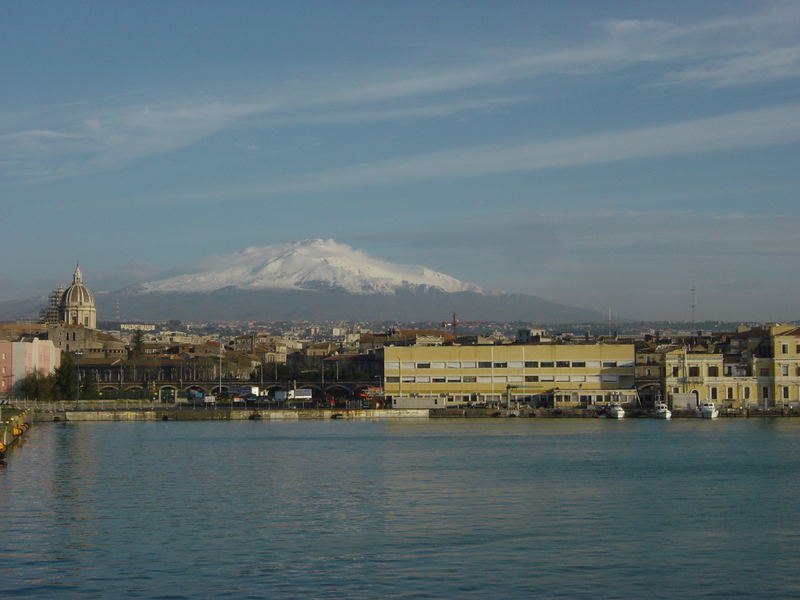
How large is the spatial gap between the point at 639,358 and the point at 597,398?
5.11 m

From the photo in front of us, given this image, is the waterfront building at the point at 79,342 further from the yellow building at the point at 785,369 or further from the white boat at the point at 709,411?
the yellow building at the point at 785,369

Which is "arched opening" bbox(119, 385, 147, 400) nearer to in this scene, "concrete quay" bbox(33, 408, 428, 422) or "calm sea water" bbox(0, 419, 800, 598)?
"concrete quay" bbox(33, 408, 428, 422)

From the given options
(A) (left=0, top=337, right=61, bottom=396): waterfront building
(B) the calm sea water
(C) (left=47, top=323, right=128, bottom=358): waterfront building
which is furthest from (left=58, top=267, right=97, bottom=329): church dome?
(B) the calm sea water

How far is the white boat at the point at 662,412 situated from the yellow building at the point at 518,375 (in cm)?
408

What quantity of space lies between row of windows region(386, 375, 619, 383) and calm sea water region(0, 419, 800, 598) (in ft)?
104

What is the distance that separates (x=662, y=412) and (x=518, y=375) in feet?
34.5

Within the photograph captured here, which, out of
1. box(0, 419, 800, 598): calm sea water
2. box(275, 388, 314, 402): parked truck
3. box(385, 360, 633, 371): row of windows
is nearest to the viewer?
box(0, 419, 800, 598): calm sea water

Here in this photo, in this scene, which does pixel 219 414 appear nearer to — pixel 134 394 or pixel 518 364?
pixel 518 364

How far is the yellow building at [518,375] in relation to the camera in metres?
81.4

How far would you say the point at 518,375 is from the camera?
270ft

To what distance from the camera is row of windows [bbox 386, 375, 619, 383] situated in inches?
3211

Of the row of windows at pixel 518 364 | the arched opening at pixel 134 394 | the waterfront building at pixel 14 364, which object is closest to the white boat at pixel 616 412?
the row of windows at pixel 518 364

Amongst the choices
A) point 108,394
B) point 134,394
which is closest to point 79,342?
point 134,394

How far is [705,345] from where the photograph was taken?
9562 centimetres
